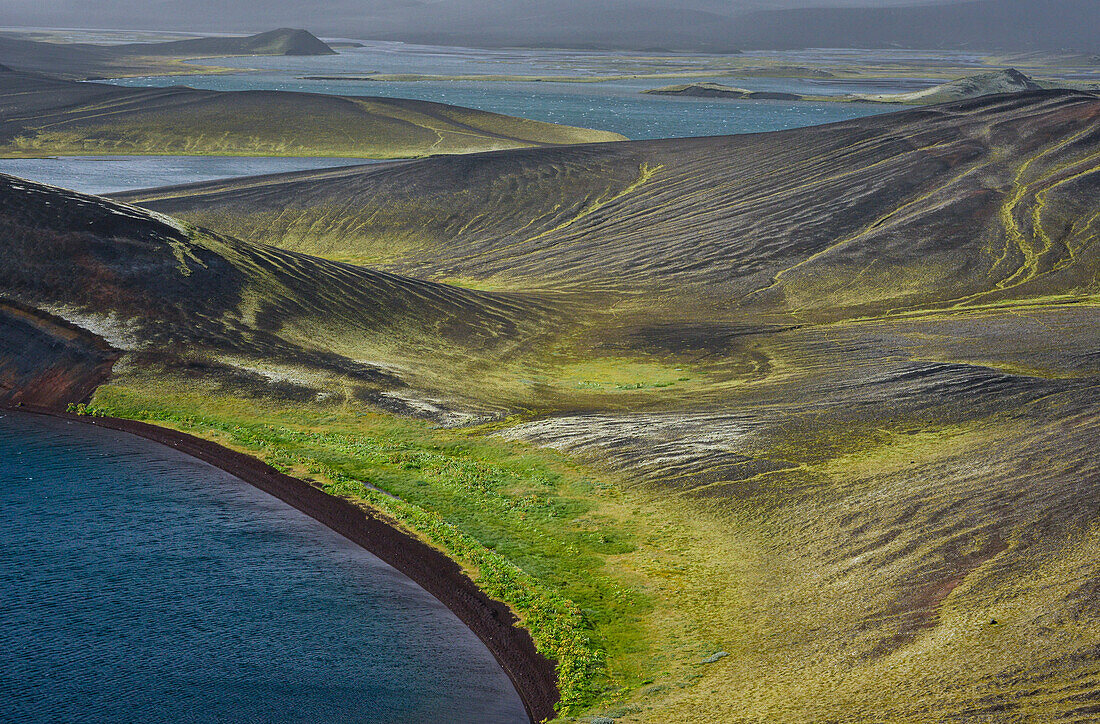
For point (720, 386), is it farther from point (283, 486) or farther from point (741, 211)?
point (741, 211)

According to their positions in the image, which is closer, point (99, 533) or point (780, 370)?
point (99, 533)

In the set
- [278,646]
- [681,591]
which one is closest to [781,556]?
[681,591]

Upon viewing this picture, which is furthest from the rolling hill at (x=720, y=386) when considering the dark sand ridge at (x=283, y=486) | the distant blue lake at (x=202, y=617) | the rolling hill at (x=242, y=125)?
the rolling hill at (x=242, y=125)

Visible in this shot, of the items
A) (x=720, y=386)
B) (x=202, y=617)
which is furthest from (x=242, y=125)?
(x=202, y=617)

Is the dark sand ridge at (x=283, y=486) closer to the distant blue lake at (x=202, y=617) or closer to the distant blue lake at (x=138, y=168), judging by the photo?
the distant blue lake at (x=202, y=617)

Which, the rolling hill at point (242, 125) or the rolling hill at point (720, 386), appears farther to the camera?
the rolling hill at point (242, 125)

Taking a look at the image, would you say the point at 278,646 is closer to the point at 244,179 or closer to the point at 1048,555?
the point at 1048,555
